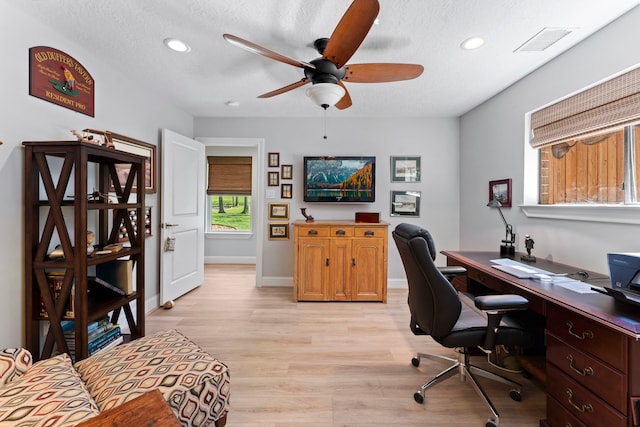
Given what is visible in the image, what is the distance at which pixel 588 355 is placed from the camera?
3.82 ft

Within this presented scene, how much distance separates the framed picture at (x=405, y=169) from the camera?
375cm

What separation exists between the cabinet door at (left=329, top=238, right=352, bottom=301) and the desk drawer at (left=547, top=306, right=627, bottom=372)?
6.80 feet

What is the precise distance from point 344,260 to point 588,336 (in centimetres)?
228

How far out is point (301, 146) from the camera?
3.78 m

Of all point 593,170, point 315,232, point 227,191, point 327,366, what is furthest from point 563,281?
point 227,191

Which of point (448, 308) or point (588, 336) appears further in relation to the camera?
point (448, 308)

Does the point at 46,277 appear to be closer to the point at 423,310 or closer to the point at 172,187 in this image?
the point at 172,187

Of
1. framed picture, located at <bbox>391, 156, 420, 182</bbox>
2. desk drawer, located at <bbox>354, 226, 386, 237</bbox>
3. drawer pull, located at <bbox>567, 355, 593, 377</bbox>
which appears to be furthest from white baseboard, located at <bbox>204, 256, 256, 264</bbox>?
drawer pull, located at <bbox>567, 355, 593, 377</bbox>

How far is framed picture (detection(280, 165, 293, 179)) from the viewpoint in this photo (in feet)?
12.4

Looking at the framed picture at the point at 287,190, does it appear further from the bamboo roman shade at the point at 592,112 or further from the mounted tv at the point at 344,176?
the bamboo roman shade at the point at 592,112

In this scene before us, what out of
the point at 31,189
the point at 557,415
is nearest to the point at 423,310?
the point at 557,415

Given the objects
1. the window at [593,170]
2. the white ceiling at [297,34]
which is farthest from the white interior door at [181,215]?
the window at [593,170]

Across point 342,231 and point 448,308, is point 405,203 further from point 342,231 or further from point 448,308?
point 448,308

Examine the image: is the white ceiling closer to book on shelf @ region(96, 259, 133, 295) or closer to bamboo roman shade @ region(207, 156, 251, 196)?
book on shelf @ region(96, 259, 133, 295)
